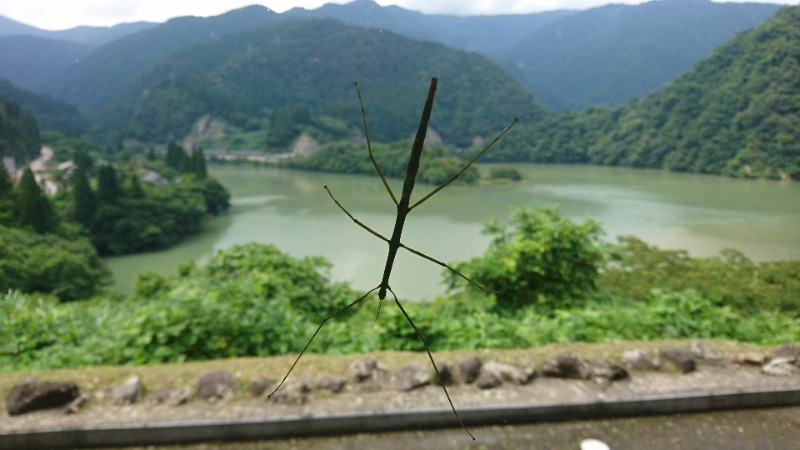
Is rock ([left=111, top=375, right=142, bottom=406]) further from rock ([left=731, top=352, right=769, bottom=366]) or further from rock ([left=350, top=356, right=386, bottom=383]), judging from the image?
rock ([left=731, top=352, right=769, bottom=366])

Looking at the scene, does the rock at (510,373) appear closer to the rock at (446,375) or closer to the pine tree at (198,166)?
the rock at (446,375)

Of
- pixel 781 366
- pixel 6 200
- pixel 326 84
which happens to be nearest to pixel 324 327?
pixel 781 366

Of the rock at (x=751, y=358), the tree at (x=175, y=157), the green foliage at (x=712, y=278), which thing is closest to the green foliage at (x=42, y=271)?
the rock at (x=751, y=358)

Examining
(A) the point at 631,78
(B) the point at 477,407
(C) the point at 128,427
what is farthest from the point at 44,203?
(A) the point at 631,78

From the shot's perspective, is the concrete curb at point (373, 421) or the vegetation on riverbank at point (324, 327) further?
the vegetation on riverbank at point (324, 327)

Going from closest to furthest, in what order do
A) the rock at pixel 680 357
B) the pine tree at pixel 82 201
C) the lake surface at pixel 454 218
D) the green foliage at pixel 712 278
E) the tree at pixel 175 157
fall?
the rock at pixel 680 357 < the green foliage at pixel 712 278 < the lake surface at pixel 454 218 < the pine tree at pixel 82 201 < the tree at pixel 175 157

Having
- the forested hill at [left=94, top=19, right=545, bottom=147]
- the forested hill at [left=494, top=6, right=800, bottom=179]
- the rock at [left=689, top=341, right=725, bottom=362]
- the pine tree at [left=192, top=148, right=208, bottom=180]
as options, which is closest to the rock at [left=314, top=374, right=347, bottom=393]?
the forested hill at [left=94, top=19, right=545, bottom=147]
